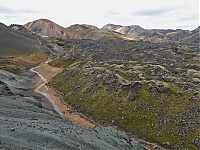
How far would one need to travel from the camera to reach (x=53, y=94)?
12481cm

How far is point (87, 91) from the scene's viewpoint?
11288cm

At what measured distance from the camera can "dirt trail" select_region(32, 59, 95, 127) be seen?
92356 millimetres

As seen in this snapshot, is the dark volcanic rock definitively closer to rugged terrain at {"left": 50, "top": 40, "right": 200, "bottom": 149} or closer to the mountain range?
the mountain range

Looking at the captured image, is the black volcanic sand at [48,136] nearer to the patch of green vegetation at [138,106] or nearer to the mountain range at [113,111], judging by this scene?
the mountain range at [113,111]

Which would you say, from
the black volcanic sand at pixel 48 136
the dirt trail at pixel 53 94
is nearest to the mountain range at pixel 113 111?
the black volcanic sand at pixel 48 136

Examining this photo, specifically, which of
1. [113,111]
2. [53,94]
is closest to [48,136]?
[113,111]

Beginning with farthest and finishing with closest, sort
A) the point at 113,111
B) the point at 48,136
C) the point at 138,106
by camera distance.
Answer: the point at 113,111
the point at 138,106
the point at 48,136

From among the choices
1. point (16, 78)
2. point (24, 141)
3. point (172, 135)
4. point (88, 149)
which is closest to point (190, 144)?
point (172, 135)

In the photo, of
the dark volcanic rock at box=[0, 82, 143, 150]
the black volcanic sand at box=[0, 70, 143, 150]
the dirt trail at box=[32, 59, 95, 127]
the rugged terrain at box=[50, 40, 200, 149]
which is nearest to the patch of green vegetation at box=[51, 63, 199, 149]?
the rugged terrain at box=[50, 40, 200, 149]

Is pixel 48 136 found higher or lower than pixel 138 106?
higher

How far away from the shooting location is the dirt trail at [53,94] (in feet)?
303

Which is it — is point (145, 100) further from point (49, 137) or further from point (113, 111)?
point (49, 137)

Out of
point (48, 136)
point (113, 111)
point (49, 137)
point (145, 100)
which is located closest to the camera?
point (49, 137)

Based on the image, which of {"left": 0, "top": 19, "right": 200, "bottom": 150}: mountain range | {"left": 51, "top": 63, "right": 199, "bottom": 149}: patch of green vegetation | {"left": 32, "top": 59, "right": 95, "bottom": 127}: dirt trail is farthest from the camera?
{"left": 32, "top": 59, "right": 95, "bottom": 127}: dirt trail
